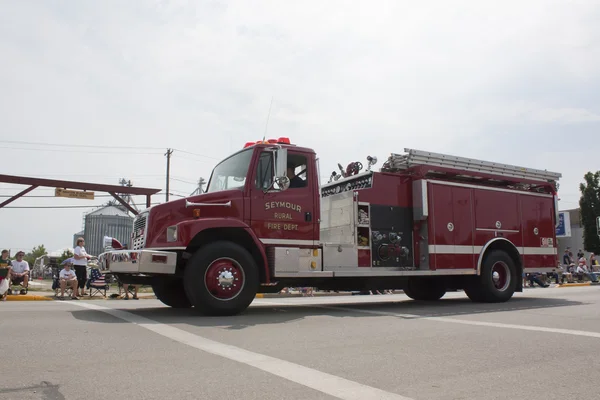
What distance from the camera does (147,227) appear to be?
834 cm

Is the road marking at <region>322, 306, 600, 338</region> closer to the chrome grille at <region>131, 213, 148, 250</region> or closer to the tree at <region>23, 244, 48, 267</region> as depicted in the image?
the chrome grille at <region>131, 213, 148, 250</region>

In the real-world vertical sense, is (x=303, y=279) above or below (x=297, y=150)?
below

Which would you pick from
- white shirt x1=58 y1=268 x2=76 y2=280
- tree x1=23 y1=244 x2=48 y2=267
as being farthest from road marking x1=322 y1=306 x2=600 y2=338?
tree x1=23 y1=244 x2=48 y2=267

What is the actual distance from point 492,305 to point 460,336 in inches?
183

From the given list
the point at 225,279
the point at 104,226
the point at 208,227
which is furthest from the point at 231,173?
the point at 104,226

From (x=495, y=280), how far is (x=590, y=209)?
3665cm

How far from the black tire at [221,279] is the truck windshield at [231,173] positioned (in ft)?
3.87

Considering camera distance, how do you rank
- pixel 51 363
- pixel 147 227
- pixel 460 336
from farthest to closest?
pixel 147 227
pixel 460 336
pixel 51 363

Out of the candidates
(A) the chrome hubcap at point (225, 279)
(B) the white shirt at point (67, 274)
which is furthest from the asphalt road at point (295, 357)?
(B) the white shirt at point (67, 274)

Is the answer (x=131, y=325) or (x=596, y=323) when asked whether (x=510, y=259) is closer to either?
(x=596, y=323)

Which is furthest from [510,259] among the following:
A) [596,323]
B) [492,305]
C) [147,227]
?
[147,227]

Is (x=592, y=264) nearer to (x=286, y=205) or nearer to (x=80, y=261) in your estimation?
(x=286, y=205)

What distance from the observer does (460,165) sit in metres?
11.1

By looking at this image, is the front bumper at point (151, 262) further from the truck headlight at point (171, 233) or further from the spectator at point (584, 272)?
the spectator at point (584, 272)
